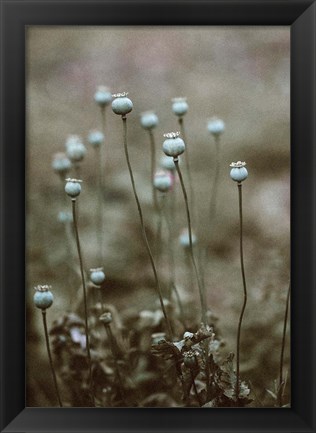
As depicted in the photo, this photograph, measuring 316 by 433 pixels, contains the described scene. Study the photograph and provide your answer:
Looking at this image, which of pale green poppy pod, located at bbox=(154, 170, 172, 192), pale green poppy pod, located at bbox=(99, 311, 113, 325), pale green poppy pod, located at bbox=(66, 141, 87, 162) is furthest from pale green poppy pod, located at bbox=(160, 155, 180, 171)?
pale green poppy pod, located at bbox=(99, 311, 113, 325)

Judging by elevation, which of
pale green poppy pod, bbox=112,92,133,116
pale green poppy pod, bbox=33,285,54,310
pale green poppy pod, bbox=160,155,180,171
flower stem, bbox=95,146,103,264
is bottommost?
pale green poppy pod, bbox=33,285,54,310

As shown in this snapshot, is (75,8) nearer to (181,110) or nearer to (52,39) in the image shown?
(52,39)

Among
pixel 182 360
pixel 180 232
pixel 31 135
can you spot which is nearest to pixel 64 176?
pixel 31 135

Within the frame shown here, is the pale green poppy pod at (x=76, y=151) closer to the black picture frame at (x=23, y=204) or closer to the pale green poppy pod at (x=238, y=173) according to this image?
the black picture frame at (x=23, y=204)

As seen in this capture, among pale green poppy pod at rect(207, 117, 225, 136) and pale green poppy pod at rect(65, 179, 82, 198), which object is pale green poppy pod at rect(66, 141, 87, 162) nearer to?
pale green poppy pod at rect(65, 179, 82, 198)

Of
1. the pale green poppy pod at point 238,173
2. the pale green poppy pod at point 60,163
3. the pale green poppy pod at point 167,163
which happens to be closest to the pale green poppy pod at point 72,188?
the pale green poppy pod at point 60,163
